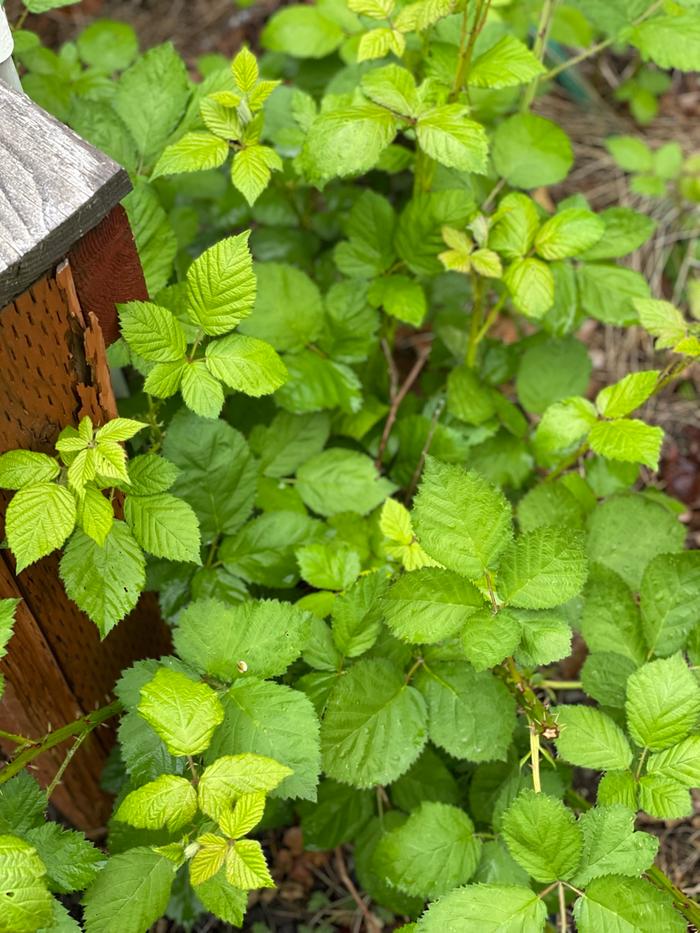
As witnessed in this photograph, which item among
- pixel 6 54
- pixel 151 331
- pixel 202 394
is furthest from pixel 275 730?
pixel 6 54

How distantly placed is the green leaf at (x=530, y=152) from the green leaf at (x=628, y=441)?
0.57 metres

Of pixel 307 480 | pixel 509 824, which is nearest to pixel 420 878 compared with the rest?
pixel 509 824

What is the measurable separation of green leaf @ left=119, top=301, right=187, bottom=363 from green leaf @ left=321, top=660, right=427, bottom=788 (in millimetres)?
563

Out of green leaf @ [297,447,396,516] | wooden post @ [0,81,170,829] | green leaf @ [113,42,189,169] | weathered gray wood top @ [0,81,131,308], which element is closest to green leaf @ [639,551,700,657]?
green leaf @ [297,447,396,516]

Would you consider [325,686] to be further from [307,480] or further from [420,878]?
[307,480]

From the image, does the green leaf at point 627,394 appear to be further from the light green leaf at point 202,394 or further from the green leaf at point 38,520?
the green leaf at point 38,520

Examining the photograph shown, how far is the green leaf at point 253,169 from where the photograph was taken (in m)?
1.38

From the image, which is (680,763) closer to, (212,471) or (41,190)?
(212,471)

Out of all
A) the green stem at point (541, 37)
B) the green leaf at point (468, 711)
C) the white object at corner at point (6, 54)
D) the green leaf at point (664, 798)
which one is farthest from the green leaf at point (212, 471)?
the green stem at point (541, 37)

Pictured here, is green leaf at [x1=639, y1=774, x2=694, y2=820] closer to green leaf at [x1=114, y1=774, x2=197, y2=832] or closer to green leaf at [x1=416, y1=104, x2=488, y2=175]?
green leaf at [x1=114, y1=774, x2=197, y2=832]

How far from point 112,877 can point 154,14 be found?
10.1 ft

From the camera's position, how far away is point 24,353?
1.07m

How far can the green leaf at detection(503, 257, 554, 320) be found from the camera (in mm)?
1606

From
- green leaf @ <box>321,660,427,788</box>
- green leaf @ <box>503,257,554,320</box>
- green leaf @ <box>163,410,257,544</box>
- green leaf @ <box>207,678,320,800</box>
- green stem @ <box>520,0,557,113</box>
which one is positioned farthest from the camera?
green stem @ <box>520,0,557,113</box>
